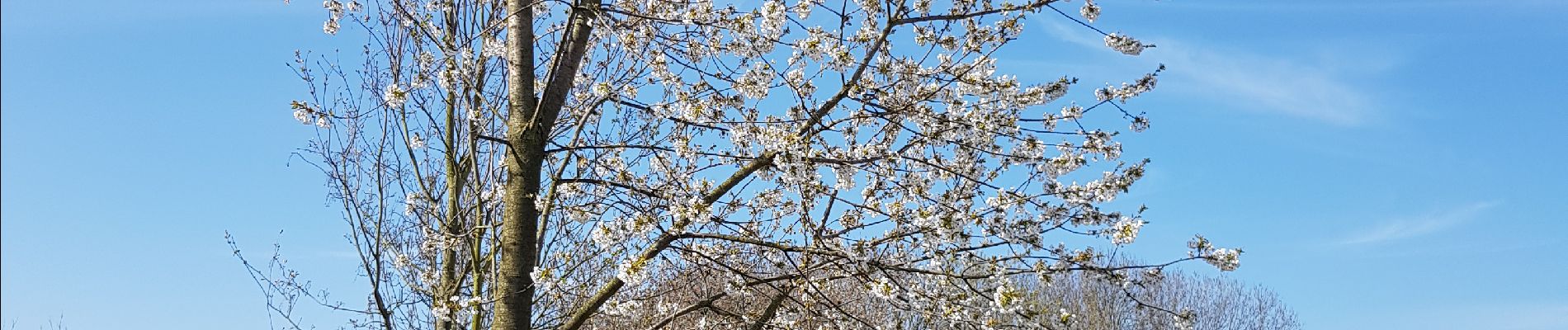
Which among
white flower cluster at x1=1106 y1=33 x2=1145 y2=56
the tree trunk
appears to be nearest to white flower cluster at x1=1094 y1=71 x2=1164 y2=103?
white flower cluster at x1=1106 y1=33 x2=1145 y2=56

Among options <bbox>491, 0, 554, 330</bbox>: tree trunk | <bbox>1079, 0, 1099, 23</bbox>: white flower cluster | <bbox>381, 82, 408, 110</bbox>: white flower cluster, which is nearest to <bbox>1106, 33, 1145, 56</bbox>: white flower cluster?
<bbox>1079, 0, 1099, 23</bbox>: white flower cluster

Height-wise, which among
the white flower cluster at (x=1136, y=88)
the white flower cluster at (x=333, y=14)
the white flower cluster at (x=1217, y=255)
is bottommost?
the white flower cluster at (x=1217, y=255)

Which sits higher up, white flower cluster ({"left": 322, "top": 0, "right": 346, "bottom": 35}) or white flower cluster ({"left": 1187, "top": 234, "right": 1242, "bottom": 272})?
white flower cluster ({"left": 322, "top": 0, "right": 346, "bottom": 35})

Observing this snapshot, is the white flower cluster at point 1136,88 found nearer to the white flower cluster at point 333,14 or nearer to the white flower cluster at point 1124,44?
the white flower cluster at point 1124,44

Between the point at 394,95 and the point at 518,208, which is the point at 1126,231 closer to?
the point at 518,208

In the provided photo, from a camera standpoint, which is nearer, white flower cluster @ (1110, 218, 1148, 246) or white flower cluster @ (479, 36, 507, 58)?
white flower cluster @ (1110, 218, 1148, 246)

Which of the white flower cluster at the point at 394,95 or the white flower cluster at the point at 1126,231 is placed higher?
the white flower cluster at the point at 394,95

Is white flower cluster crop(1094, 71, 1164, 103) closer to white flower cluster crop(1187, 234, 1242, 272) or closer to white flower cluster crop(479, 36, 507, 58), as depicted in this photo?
white flower cluster crop(1187, 234, 1242, 272)

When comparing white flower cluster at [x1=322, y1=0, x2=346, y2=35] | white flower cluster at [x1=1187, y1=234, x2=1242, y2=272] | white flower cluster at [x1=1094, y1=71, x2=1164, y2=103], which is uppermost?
white flower cluster at [x1=322, y1=0, x2=346, y2=35]

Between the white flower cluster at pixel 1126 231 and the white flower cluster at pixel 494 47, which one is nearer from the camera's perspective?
the white flower cluster at pixel 1126 231

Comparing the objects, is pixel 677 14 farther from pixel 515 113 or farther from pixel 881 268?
pixel 881 268

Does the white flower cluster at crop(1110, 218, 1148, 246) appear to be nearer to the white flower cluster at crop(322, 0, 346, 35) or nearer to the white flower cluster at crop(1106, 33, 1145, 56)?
the white flower cluster at crop(1106, 33, 1145, 56)

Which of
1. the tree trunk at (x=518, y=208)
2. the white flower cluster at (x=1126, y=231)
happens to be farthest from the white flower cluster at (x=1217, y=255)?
the tree trunk at (x=518, y=208)

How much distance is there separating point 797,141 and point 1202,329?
1534 centimetres
